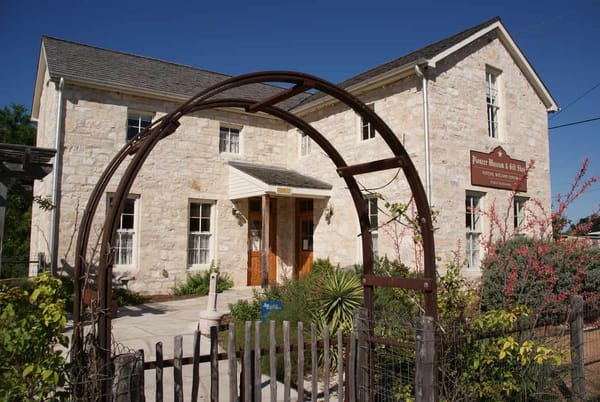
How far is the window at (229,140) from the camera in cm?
1367

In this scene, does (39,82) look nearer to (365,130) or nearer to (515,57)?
(365,130)

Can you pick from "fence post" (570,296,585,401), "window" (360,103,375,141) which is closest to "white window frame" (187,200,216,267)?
"window" (360,103,375,141)

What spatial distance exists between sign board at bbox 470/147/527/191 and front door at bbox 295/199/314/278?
4.84m

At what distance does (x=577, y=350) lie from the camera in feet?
14.8

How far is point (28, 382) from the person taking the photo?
7.93 feet

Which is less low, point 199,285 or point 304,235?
point 304,235

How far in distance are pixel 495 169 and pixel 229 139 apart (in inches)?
296

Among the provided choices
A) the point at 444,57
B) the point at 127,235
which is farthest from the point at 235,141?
the point at 444,57

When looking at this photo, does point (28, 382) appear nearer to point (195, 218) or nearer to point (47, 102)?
point (195, 218)

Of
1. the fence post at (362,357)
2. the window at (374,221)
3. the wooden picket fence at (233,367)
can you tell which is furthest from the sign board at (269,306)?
the window at (374,221)

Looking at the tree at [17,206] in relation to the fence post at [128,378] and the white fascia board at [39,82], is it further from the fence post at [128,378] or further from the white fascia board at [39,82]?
the fence post at [128,378]

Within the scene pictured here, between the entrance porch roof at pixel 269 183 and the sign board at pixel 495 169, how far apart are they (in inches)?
152

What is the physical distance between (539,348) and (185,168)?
421 inches

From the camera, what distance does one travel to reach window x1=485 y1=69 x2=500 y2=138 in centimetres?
1210
